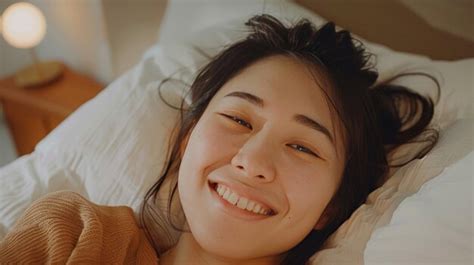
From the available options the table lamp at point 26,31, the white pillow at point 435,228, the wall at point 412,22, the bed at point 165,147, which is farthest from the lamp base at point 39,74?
the white pillow at point 435,228

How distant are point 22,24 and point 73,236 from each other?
124cm

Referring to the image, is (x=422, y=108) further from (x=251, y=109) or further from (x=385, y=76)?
(x=251, y=109)

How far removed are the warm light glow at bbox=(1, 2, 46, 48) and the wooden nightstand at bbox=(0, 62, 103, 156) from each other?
0.18 m

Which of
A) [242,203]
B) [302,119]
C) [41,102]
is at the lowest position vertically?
[41,102]

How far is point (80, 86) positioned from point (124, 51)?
0.71ft

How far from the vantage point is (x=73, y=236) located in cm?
88

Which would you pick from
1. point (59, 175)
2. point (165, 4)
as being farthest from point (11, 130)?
point (59, 175)

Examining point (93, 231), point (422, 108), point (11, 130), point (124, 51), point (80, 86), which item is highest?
point (422, 108)

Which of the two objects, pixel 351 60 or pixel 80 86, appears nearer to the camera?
pixel 351 60

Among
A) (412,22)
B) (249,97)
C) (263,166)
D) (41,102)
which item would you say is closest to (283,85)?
(249,97)

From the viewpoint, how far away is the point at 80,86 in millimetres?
2002

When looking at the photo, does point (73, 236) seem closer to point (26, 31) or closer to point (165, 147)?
point (165, 147)

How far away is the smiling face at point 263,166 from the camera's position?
84 cm

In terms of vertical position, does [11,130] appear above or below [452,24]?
below
